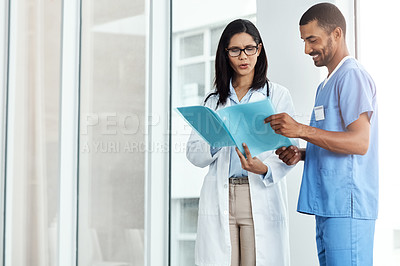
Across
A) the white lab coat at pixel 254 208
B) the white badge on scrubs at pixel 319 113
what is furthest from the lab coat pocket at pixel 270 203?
the white badge on scrubs at pixel 319 113

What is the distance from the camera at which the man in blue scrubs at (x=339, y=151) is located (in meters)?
1.49

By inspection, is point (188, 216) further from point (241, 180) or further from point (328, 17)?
point (328, 17)

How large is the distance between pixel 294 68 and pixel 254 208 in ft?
2.17

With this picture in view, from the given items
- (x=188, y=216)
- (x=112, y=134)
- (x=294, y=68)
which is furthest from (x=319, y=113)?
(x=112, y=134)

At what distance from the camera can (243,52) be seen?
172 cm

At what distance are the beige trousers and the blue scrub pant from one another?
0.81ft

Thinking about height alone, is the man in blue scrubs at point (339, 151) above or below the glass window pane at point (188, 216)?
above

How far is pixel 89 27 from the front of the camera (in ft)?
7.27

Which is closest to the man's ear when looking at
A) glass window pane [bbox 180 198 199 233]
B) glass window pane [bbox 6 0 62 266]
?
glass window pane [bbox 180 198 199 233]

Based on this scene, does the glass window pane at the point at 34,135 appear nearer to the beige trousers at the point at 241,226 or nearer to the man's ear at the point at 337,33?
the beige trousers at the point at 241,226

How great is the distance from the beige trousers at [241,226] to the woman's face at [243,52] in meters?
0.40

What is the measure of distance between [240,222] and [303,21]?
2.22 feet

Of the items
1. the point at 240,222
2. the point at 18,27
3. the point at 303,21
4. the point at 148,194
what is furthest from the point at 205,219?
the point at 18,27

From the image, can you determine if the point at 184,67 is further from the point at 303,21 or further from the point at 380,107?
the point at 380,107
